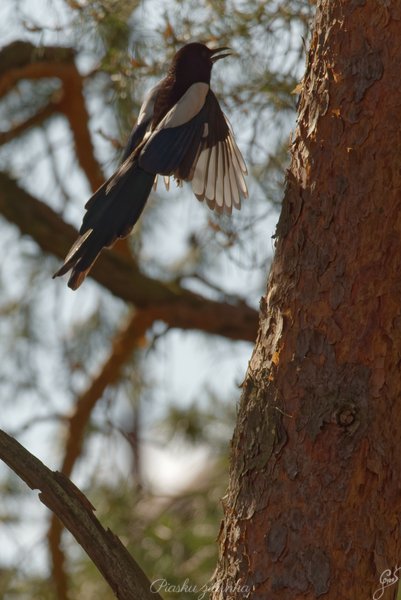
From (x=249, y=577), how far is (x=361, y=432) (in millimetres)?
274

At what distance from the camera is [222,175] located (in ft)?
7.63

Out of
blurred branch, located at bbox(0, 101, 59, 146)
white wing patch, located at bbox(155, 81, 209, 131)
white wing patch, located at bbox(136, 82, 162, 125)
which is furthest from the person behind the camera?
blurred branch, located at bbox(0, 101, 59, 146)

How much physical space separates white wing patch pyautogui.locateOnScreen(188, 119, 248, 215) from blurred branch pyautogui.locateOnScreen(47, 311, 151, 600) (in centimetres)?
101

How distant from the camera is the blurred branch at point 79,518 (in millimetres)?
1558

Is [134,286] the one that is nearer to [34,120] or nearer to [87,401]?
[87,401]

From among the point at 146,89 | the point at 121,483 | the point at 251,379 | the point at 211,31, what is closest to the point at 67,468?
the point at 121,483

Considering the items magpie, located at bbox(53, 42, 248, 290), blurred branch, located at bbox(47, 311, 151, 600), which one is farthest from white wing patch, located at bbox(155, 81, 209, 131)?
blurred branch, located at bbox(47, 311, 151, 600)

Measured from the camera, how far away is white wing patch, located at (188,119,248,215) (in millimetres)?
2286

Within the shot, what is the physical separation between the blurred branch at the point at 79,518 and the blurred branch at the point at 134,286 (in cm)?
158

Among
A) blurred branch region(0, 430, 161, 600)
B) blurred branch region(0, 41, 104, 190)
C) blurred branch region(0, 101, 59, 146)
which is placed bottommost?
blurred branch region(0, 430, 161, 600)

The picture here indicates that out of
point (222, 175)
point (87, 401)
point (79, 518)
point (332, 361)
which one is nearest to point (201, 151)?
point (222, 175)

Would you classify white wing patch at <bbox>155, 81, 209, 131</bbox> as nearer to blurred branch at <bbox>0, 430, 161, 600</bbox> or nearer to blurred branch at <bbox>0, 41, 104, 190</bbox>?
blurred branch at <bbox>0, 41, 104, 190</bbox>

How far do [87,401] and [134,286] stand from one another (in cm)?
40

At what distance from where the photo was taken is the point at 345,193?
166cm
